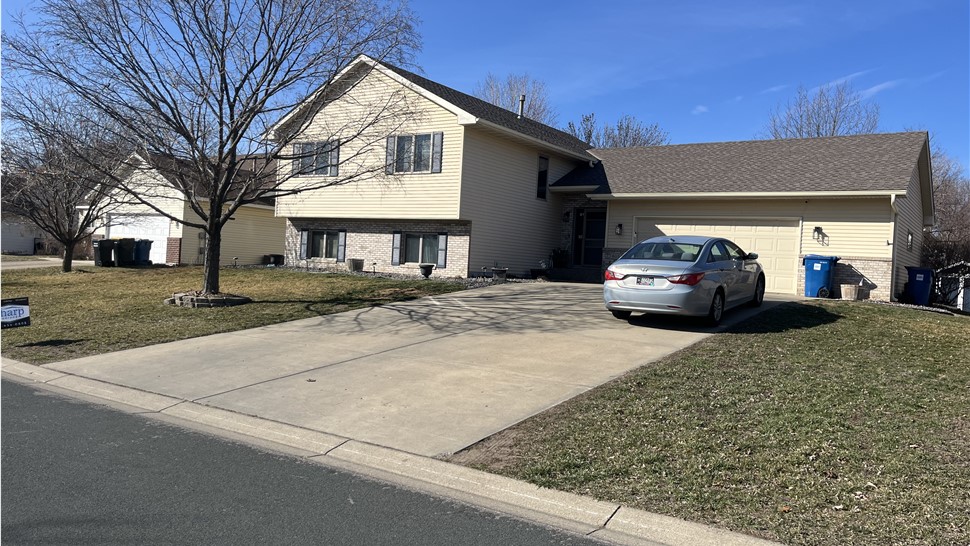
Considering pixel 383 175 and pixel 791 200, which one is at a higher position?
pixel 383 175

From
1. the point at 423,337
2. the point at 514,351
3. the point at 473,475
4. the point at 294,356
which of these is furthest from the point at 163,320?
the point at 473,475

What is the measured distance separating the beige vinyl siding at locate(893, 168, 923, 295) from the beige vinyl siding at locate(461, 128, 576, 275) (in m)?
10.1

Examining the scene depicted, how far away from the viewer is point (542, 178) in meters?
22.8

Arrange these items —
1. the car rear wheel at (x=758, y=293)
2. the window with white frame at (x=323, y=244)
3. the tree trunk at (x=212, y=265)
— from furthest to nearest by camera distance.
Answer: the window with white frame at (x=323, y=244) → the tree trunk at (x=212, y=265) → the car rear wheel at (x=758, y=293)

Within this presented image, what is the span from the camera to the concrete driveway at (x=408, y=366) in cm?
676

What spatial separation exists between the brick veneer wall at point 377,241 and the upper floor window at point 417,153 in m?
1.69

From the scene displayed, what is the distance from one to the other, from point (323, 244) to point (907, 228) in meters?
18.3

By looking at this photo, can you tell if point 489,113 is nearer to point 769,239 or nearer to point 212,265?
point 769,239

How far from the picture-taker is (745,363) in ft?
27.3

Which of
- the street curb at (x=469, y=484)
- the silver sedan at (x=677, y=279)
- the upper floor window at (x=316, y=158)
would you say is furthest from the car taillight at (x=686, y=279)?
the upper floor window at (x=316, y=158)

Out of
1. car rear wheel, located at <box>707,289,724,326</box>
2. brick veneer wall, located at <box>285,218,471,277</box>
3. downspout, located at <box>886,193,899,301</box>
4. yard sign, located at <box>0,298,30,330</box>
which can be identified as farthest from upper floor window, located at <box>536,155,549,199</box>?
yard sign, located at <box>0,298,30,330</box>

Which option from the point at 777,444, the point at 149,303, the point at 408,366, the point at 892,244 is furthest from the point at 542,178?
the point at 777,444

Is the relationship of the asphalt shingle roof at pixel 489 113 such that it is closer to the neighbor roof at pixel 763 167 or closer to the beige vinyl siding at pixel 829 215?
the neighbor roof at pixel 763 167

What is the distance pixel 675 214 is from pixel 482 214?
5.79m
